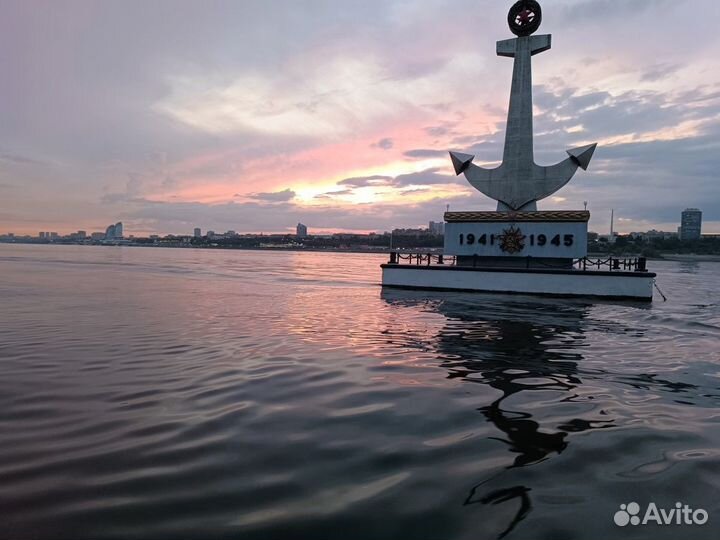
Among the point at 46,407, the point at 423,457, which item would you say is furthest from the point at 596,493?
the point at 46,407

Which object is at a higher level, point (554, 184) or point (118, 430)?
point (554, 184)

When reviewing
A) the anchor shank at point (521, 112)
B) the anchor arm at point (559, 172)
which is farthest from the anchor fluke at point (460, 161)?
the anchor arm at point (559, 172)

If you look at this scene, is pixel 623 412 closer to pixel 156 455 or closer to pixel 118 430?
pixel 156 455

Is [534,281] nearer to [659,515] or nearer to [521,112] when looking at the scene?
[521,112]

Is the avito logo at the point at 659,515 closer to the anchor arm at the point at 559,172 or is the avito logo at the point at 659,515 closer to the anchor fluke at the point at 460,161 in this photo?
the anchor arm at the point at 559,172

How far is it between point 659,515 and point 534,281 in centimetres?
2352

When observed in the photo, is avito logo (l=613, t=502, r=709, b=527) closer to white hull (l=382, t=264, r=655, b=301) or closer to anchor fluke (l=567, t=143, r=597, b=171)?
white hull (l=382, t=264, r=655, b=301)

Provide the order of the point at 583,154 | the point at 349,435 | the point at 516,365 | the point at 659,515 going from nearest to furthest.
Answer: the point at 659,515 → the point at 349,435 → the point at 516,365 → the point at 583,154

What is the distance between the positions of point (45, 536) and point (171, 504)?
90 cm

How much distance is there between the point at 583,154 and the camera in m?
26.2

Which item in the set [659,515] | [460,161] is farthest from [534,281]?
[659,515]

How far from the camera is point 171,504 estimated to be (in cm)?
405

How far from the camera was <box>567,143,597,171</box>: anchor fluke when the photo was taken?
26.2 meters

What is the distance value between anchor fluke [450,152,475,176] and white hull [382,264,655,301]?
6.31m
